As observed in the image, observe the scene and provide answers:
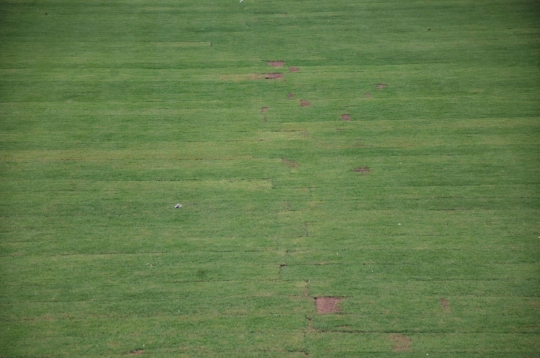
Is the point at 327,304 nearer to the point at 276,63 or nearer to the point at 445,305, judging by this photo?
the point at 445,305

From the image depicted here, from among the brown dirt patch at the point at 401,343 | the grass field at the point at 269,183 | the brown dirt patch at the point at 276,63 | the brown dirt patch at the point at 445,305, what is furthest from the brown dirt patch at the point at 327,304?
the brown dirt patch at the point at 276,63

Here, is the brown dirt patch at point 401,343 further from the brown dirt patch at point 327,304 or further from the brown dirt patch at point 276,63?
the brown dirt patch at point 276,63

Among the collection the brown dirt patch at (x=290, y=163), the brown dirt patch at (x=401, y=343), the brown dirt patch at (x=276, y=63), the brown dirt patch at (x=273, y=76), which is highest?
the brown dirt patch at (x=276, y=63)

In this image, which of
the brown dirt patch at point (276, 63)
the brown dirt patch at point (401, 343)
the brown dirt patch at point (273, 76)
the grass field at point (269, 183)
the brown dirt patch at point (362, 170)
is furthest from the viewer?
the brown dirt patch at point (276, 63)

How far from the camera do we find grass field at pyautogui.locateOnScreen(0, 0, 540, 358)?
5.14 m

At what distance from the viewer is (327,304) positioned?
5281 millimetres

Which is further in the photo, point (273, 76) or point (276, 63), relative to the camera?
point (276, 63)

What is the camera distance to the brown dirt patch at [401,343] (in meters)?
4.92

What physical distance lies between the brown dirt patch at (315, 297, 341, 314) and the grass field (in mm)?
18

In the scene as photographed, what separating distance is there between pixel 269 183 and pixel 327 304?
202 cm

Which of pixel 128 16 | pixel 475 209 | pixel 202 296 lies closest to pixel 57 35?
pixel 128 16

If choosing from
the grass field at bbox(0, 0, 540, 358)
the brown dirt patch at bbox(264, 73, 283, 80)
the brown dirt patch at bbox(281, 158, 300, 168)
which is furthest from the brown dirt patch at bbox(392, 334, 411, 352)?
the brown dirt patch at bbox(264, 73, 283, 80)

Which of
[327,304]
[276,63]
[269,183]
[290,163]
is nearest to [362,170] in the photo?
[290,163]

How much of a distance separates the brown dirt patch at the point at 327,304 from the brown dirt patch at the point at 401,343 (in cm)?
71
